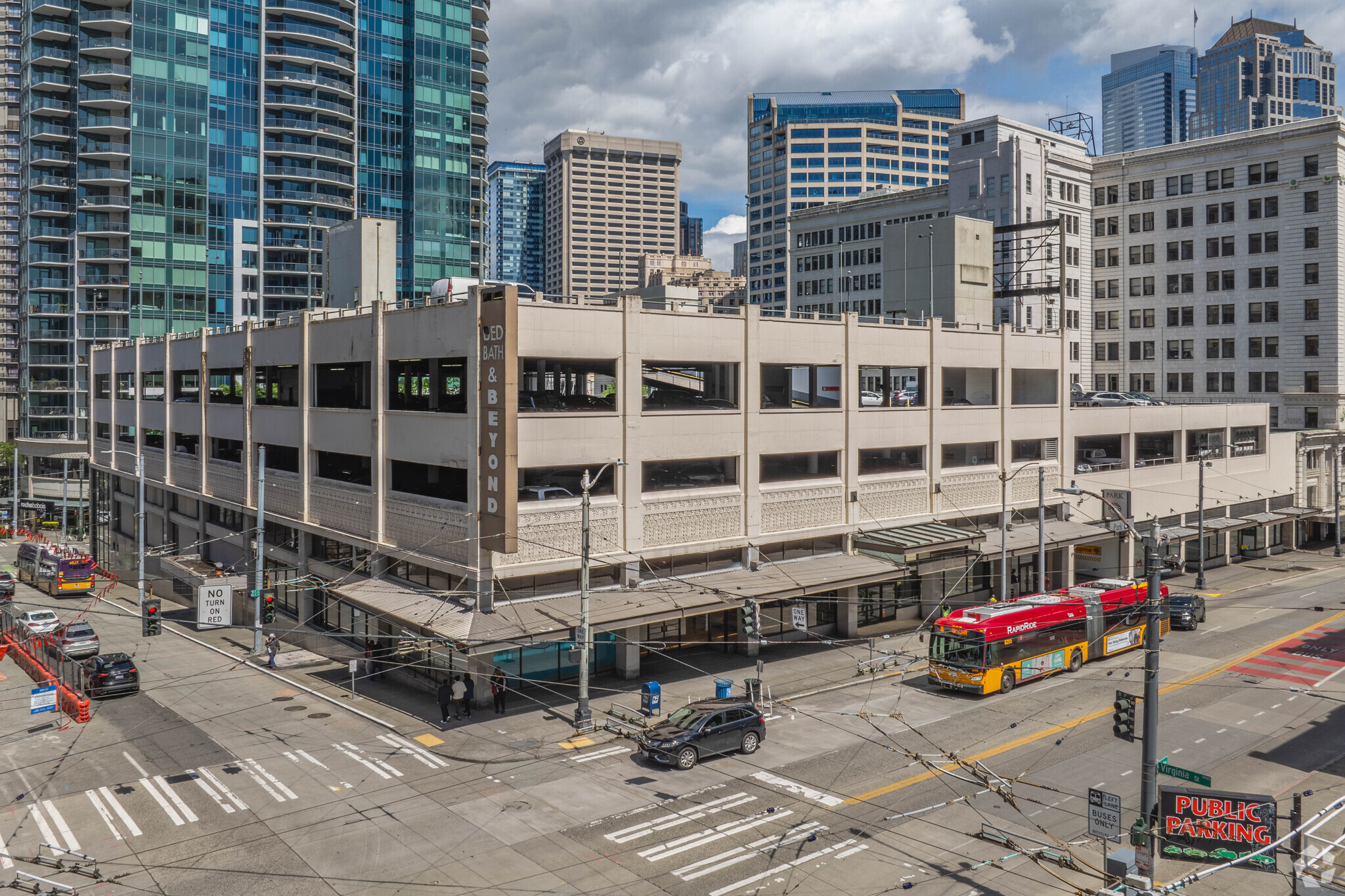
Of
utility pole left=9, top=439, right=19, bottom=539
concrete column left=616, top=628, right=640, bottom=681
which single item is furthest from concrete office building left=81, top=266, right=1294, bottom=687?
utility pole left=9, top=439, right=19, bottom=539

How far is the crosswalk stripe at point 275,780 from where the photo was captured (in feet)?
92.0

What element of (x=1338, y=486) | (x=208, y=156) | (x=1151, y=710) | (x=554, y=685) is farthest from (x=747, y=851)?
(x=208, y=156)

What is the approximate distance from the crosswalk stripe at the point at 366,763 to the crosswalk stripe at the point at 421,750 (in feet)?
5.27

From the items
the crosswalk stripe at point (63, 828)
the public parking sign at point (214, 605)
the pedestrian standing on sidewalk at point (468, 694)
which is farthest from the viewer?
the public parking sign at point (214, 605)

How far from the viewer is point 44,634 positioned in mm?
46219

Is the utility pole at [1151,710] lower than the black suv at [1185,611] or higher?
higher

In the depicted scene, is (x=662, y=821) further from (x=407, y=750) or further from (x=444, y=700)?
(x=444, y=700)

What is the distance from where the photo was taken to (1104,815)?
21.4m

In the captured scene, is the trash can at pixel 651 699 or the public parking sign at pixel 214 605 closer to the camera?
the trash can at pixel 651 699

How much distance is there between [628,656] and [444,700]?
8.06m

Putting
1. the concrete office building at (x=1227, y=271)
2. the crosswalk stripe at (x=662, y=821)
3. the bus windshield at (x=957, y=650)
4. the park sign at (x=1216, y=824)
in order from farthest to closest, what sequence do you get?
the concrete office building at (x=1227, y=271) → the bus windshield at (x=957, y=650) → the crosswalk stripe at (x=662, y=821) → the park sign at (x=1216, y=824)

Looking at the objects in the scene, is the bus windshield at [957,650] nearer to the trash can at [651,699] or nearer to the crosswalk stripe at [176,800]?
the trash can at [651,699]

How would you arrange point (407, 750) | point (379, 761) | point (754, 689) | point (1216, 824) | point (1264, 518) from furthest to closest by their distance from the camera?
point (1264, 518) < point (754, 689) < point (407, 750) < point (379, 761) < point (1216, 824)

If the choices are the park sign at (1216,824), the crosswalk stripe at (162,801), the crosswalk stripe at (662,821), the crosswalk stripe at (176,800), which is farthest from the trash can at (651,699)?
the park sign at (1216,824)
